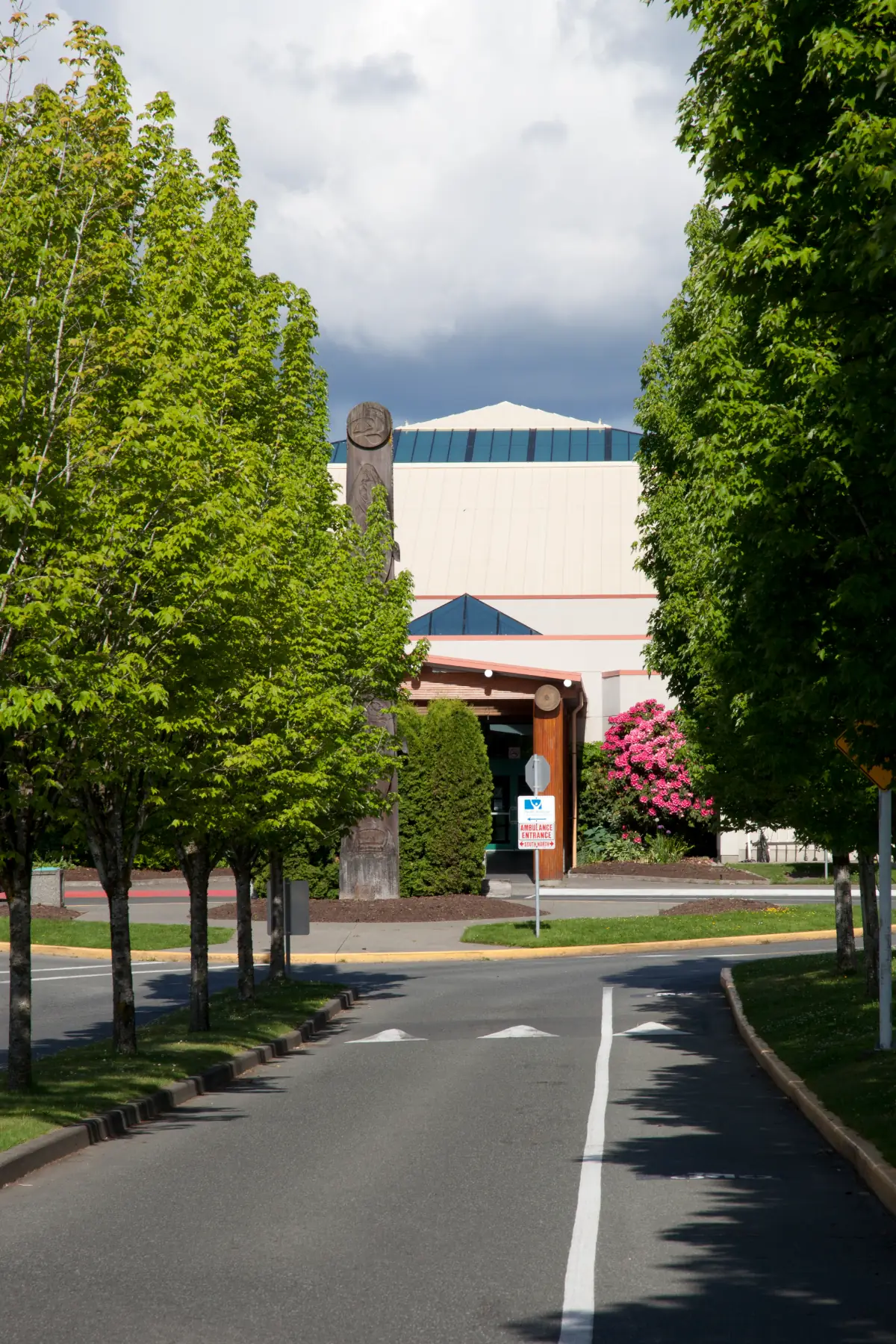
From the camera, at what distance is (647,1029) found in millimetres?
16969

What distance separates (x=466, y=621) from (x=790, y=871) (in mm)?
14525

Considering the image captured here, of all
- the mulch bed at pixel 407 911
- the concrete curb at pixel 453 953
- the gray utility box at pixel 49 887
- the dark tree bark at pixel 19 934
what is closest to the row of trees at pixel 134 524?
the dark tree bark at pixel 19 934

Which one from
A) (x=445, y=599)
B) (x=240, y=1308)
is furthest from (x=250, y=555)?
(x=445, y=599)

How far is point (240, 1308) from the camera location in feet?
19.5

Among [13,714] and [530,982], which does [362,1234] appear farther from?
[530,982]

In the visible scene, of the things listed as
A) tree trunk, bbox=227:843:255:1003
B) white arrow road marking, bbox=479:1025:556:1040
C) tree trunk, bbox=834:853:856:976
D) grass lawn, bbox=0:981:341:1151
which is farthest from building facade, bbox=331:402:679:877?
white arrow road marking, bbox=479:1025:556:1040

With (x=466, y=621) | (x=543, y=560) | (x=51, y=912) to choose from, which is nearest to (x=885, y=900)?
(x=51, y=912)

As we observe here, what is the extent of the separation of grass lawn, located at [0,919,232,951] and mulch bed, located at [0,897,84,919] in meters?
0.41

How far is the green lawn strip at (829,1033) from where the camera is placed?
10.1m

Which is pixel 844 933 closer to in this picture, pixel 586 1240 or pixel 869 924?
pixel 869 924

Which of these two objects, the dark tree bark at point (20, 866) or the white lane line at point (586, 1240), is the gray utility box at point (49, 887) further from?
the white lane line at point (586, 1240)

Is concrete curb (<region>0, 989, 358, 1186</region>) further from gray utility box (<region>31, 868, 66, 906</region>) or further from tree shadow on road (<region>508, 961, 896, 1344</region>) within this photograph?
gray utility box (<region>31, 868, 66, 906</region>)

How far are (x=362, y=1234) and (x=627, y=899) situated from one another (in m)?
29.0

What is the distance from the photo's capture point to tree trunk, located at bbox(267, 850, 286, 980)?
20984 millimetres
